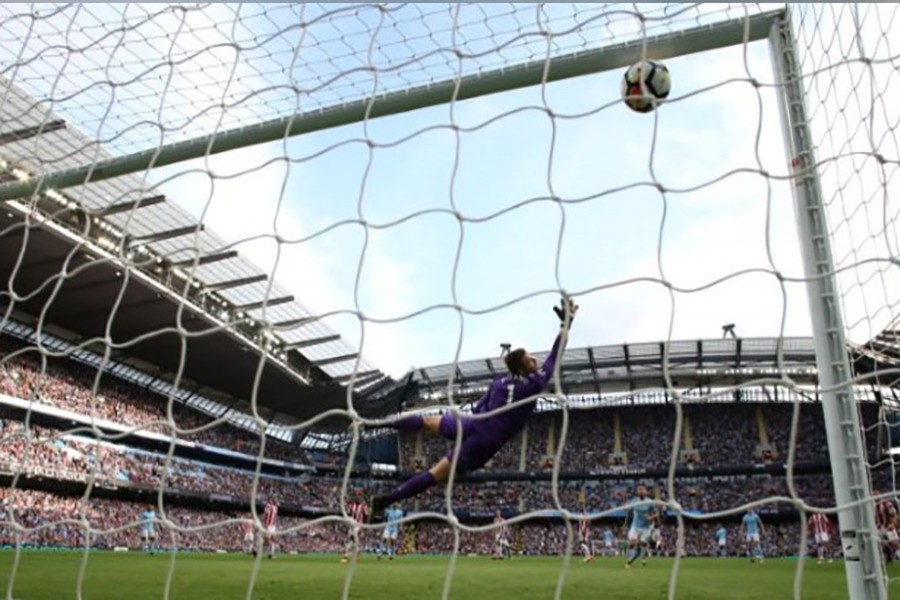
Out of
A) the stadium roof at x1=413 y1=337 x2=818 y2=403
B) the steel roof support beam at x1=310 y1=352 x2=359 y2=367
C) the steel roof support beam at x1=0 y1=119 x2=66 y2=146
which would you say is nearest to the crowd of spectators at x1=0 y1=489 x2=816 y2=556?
the stadium roof at x1=413 y1=337 x2=818 y2=403

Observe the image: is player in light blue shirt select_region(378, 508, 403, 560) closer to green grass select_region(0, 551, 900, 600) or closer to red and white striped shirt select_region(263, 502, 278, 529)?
green grass select_region(0, 551, 900, 600)

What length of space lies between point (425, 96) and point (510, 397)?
1571mm

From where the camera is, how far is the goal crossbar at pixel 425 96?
3.11m

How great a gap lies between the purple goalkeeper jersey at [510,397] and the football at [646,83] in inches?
46.5

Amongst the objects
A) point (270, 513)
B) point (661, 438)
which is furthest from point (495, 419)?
point (661, 438)

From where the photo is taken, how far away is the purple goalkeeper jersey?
12.5ft

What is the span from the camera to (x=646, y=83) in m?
3.11

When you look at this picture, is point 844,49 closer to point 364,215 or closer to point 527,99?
point 527,99

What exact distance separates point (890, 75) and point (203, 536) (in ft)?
87.6

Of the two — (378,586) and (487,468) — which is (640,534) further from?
(487,468)

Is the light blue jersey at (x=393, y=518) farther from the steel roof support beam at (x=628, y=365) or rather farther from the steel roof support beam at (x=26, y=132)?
the steel roof support beam at (x=628, y=365)

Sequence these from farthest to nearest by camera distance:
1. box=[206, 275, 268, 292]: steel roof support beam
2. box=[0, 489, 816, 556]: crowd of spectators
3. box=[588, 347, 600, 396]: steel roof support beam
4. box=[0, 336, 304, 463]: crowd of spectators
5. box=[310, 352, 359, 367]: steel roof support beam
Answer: box=[588, 347, 600, 396]: steel roof support beam < box=[310, 352, 359, 367]: steel roof support beam < box=[206, 275, 268, 292]: steel roof support beam < box=[0, 489, 816, 556]: crowd of spectators < box=[0, 336, 304, 463]: crowd of spectators

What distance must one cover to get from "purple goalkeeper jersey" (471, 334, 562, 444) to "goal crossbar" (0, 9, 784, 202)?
1.28 metres

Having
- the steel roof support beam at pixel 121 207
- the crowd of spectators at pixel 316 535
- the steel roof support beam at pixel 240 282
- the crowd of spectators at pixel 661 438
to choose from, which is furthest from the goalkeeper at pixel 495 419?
the crowd of spectators at pixel 661 438
